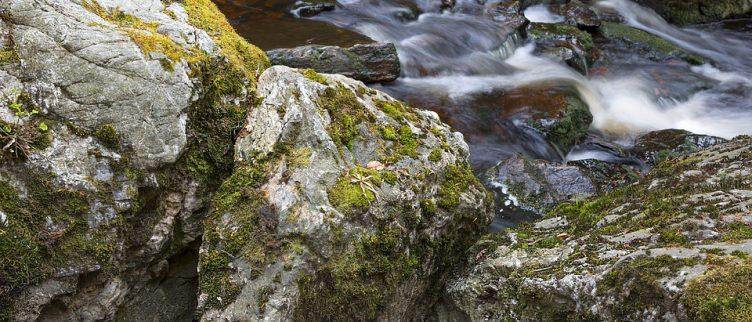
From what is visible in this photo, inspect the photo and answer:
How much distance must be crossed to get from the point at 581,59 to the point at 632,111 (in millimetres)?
2192

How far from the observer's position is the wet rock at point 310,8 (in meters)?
12.9

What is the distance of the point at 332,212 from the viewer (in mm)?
4066

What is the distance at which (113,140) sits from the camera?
4.02m

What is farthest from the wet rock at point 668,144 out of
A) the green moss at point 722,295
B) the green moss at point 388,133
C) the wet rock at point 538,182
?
the green moss at point 722,295

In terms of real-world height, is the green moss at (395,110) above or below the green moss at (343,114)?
below

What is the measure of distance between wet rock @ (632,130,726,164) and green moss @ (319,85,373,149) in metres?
6.60

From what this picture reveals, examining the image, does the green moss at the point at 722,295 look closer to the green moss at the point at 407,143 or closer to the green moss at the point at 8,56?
the green moss at the point at 407,143

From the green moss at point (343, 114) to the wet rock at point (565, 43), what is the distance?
30.8ft

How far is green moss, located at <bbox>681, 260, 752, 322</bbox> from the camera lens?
9.67 ft

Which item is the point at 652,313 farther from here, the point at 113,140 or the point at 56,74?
the point at 56,74

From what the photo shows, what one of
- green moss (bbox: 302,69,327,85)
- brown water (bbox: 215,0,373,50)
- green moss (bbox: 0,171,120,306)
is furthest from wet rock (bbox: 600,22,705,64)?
green moss (bbox: 0,171,120,306)

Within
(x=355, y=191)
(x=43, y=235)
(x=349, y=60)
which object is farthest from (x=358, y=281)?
(x=349, y=60)

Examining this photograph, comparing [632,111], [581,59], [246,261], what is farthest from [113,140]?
[581,59]

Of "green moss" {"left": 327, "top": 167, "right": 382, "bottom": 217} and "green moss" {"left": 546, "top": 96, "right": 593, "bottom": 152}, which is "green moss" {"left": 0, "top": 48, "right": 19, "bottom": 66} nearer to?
"green moss" {"left": 327, "top": 167, "right": 382, "bottom": 217}
